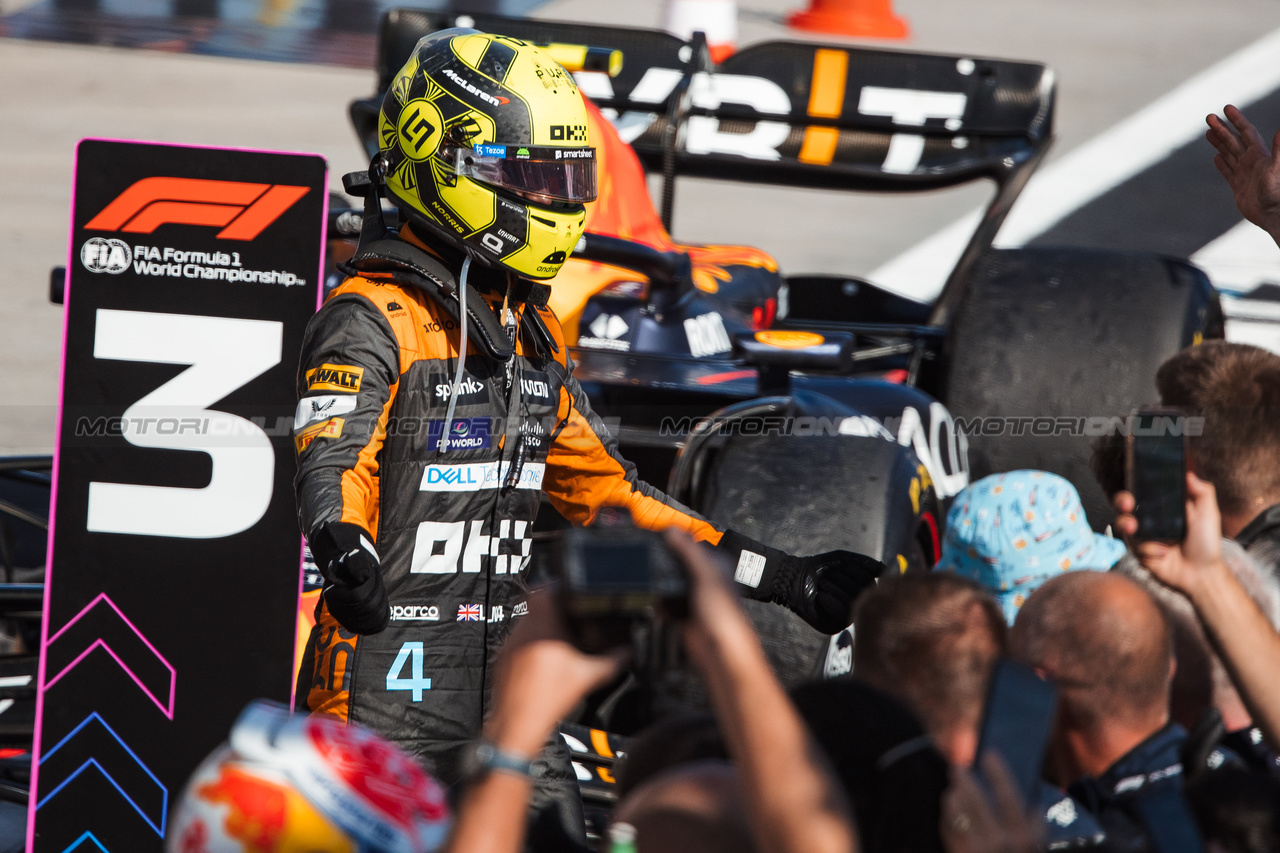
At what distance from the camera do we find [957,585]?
2.00 metres

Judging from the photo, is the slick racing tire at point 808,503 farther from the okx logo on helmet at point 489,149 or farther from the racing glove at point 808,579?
the okx logo on helmet at point 489,149

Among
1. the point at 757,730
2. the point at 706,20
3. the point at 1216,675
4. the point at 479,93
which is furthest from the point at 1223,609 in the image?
the point at 706,20

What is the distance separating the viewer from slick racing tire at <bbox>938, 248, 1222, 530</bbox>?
403 cm

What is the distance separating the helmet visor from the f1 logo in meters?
0.62

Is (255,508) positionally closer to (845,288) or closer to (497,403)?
(497,403)

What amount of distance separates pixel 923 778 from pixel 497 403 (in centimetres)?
118

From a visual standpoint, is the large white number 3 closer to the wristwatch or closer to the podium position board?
the podium position board

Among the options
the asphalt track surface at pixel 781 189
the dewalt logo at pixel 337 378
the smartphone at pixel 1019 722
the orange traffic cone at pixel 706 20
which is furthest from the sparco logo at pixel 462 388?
the orange traffic cone at pixel 706 20

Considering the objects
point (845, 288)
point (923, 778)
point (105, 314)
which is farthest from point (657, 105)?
point (923, 778)

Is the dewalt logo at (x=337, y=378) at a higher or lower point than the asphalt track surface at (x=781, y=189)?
higher

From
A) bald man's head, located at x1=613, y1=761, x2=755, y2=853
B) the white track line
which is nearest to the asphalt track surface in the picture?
the white track line

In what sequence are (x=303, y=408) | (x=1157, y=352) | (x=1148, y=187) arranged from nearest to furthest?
1. (x=303, y=408)
2. (x=1157, y=352)
3. (x=1148, y=187)

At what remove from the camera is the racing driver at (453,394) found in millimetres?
2500

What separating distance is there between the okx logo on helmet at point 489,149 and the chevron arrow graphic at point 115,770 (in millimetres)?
1293
